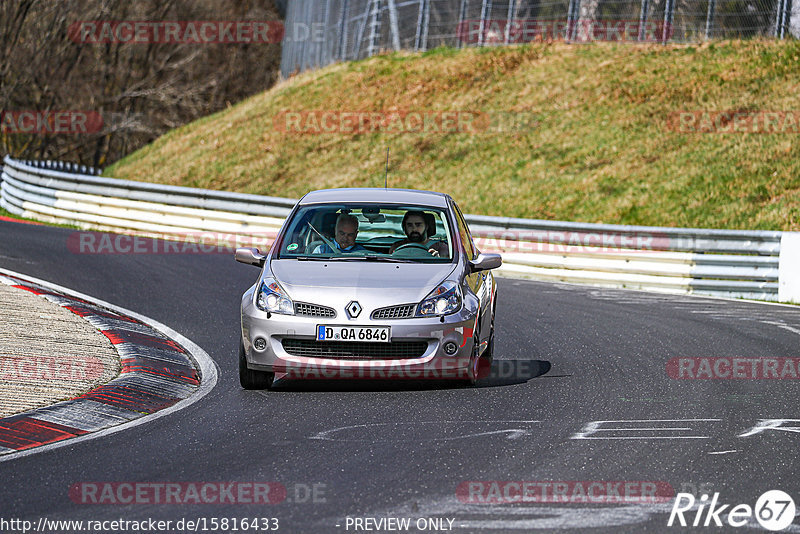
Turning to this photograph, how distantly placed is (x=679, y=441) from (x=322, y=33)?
118 feet

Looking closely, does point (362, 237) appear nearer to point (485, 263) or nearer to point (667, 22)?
point (485, 263)

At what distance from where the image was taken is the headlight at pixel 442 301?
8.45 meters

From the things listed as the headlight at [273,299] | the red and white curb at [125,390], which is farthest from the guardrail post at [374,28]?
the headlight at [273,299]

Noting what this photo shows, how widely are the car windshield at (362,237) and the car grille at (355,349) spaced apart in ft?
3.21

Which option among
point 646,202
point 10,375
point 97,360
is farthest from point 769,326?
point 646,202

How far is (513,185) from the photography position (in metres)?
27.3

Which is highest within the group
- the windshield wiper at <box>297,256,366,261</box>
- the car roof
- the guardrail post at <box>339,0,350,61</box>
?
the guardrail post at <box>339,0,350,61</box>

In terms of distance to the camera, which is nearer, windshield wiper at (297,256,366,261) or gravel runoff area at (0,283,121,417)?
gravel runoff area at (0,283,121,417)

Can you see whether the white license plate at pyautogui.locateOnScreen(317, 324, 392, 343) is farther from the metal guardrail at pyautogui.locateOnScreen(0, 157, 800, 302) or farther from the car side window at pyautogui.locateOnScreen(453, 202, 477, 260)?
the metal guardrail at pyautogui.locateOnScreen(0, 157, 800, 302)

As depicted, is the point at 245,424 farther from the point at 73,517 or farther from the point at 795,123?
the point at 795,123

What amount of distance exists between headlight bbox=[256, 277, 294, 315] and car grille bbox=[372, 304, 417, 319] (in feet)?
2.08

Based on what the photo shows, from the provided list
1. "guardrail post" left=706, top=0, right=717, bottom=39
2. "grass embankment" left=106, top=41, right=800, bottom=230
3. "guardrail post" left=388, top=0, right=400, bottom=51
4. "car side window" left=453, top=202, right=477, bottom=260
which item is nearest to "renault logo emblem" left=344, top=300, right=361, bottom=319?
"car side window" left=453, top=202, right=477, bottom=260

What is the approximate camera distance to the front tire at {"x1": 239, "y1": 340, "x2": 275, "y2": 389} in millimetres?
8641

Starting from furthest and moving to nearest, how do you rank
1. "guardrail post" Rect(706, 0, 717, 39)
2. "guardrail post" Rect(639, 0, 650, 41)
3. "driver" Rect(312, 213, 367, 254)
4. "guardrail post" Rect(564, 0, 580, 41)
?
"guardrail post" Rect(564, 0, 580, 41)
"guardrail post" Rect(639, 0, 650, 41)
"guardrail post" Rect(706, 0, 717, 39)
"driver" Rect(312, 213, 367, 254)
